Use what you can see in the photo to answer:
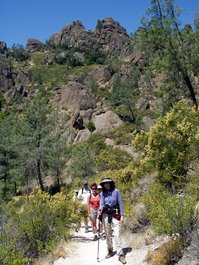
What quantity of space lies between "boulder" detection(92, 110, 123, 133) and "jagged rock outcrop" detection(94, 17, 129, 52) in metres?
92.9

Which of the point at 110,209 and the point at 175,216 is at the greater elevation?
the point at 110,209

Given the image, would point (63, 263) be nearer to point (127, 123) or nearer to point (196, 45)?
point (196, 45)

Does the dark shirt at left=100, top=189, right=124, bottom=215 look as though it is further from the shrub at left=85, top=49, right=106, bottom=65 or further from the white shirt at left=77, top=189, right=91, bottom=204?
the shrub at left=85, top=49, right=106, bottom=65

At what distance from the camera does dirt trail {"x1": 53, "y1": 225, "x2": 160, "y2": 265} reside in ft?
25.3

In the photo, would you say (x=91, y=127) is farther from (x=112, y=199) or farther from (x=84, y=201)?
(x=112, y=199)

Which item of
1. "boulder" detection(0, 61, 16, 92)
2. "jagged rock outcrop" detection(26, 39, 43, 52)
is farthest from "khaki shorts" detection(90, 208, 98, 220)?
"jagged rock outcrop" detection(26, 39, 43, 52)

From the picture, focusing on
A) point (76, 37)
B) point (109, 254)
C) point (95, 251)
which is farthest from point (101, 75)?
point (109, 254)

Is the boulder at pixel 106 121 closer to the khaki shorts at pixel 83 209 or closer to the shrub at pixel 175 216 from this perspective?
the khaki shorts at pixel 83 209

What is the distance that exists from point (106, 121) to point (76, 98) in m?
13.3

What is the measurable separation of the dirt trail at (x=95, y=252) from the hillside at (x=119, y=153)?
42 centimetres

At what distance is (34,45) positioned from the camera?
15462 cm

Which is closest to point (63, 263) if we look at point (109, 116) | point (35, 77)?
point (109, 116)

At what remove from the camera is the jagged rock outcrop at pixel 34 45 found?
498 feet

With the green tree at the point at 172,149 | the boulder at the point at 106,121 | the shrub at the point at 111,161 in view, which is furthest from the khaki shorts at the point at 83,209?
the boulder at the point at 106,121
